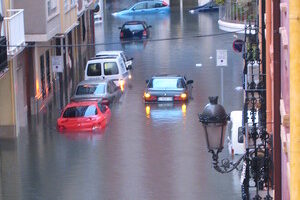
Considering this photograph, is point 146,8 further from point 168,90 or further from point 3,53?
point 3,53

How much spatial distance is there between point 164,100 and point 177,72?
771 centimetres

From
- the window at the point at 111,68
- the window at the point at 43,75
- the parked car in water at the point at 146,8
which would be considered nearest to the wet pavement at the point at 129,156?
the window at the point at 43,75

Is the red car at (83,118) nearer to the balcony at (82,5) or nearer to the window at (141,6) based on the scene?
the balcony at (82,5)

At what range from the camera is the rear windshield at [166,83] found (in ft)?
123

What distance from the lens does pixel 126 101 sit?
3766 cm

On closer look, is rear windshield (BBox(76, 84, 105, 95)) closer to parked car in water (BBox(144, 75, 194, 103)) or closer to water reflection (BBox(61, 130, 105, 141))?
parked car in water (BBox(144, 75, 194, 103))

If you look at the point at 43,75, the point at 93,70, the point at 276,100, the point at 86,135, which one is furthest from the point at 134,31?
the point at 276,100

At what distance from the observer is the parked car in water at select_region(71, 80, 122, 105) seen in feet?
119

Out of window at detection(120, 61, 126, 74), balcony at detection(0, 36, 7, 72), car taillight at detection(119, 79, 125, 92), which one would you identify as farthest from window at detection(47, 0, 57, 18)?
window at detection(120, 61, 126, 74)

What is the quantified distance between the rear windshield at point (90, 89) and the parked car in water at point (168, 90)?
1.72 m

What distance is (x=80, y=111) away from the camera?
106ft

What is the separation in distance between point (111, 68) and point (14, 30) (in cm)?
1327

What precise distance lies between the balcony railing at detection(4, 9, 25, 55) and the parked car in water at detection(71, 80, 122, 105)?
21.5 ft

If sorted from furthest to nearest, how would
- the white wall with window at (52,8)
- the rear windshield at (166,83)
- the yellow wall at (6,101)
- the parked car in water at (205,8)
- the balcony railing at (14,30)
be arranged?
the parked car in water at (205,8), the rear windshield at (166,83), the white wall with window at (52,8), the yellow wall at (6,101), the balcony railing at (14,30)
